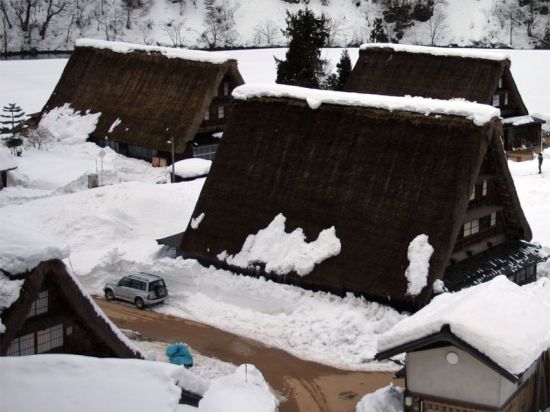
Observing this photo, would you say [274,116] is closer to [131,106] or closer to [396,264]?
[396,264]

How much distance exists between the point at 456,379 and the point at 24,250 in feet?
29.7

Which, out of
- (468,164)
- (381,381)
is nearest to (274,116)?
(468,164)

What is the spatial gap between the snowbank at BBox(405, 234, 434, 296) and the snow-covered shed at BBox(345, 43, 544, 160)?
21454mm

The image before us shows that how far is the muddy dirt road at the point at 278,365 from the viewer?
70.7 feet

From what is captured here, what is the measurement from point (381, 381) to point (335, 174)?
7588 millimetres

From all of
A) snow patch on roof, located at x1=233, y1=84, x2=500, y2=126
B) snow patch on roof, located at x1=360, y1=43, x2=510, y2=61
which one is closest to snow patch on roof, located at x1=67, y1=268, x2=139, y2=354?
snow patch on roof, located at x1=233, y1=84, x2=500, y2=126

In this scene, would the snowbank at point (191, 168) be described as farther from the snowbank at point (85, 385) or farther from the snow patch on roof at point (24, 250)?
the snowbank at point (85, 385)

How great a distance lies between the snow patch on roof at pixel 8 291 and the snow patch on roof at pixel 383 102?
14.1 m

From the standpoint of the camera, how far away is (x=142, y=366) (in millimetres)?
15664

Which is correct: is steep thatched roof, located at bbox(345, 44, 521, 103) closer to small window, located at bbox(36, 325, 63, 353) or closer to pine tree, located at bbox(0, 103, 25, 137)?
pine tree, located at bbox(0, 103, 25, 137)

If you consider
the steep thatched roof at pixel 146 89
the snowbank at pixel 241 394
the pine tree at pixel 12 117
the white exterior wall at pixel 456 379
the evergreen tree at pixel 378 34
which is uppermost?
the evergreen tree at pixel 378 34

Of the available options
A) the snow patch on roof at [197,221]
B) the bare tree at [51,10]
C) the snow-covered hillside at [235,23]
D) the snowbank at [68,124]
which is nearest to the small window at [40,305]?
the snow patch on roof at [197,221]

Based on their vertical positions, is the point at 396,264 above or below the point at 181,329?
above

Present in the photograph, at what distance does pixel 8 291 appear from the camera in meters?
17.1
